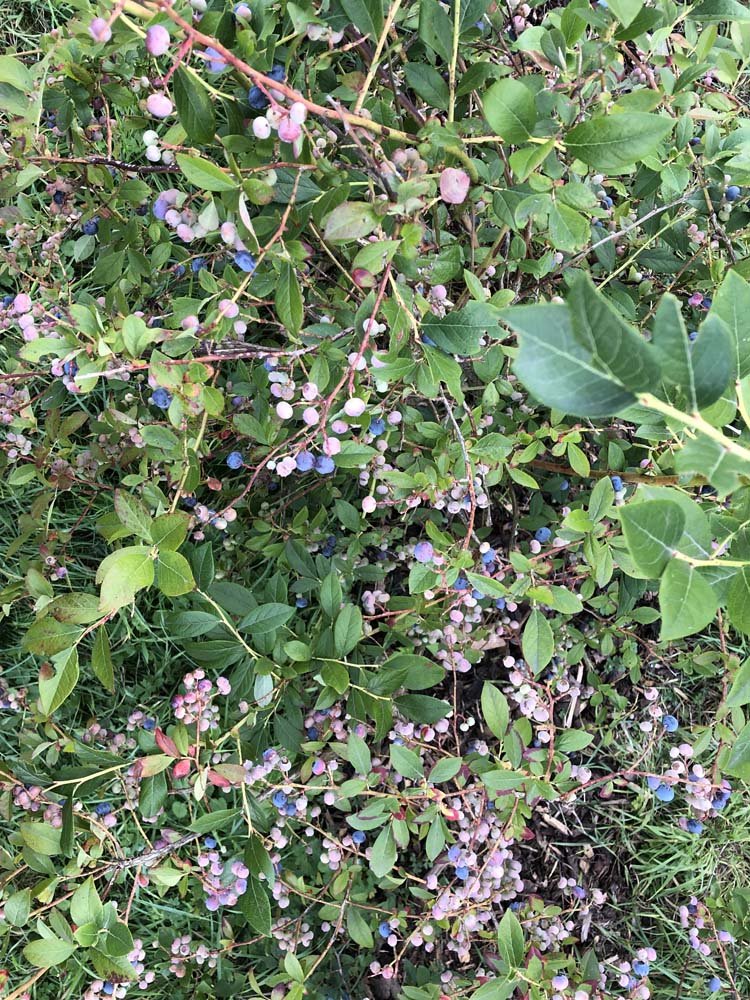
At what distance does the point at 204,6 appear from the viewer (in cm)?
91

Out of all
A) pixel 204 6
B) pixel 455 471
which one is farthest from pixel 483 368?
pixel 204 6

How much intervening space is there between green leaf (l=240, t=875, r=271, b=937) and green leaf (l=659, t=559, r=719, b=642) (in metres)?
0.84

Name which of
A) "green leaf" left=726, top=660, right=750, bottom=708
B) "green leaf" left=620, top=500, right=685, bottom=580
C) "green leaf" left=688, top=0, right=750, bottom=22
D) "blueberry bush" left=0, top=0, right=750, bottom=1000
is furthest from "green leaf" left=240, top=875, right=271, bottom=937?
"green leaf" left=688, top=0, right=750, bottom=22

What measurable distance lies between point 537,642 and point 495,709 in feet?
0.53

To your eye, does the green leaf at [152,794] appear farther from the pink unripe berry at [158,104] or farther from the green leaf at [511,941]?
the pink unripe berry at [158,104]

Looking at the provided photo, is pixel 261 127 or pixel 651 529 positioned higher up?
pixel 261 127

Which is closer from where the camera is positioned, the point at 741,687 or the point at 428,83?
the point at 741,687

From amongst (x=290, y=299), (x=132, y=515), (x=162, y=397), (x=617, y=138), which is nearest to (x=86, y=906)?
(x=132, y=515)

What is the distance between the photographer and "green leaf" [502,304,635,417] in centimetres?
49

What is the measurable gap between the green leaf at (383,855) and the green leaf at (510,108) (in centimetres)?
110

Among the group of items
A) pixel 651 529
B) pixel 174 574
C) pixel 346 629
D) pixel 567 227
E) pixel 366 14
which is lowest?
pixel 346 629

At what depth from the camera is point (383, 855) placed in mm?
1293

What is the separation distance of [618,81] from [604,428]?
0.66m

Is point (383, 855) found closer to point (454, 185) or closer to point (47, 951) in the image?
point (47, 951)
